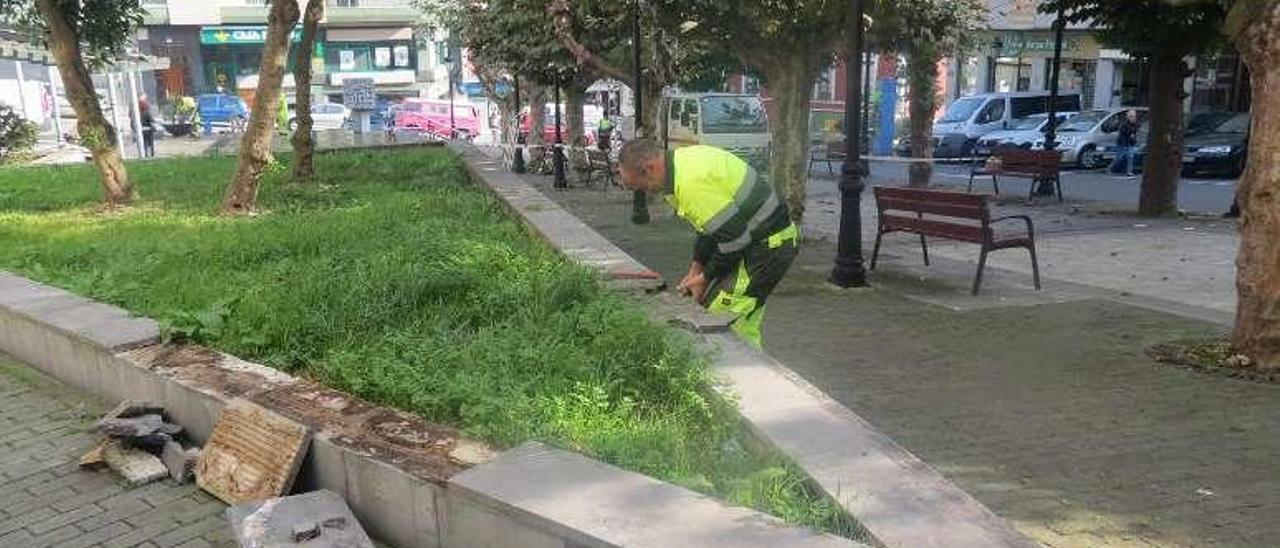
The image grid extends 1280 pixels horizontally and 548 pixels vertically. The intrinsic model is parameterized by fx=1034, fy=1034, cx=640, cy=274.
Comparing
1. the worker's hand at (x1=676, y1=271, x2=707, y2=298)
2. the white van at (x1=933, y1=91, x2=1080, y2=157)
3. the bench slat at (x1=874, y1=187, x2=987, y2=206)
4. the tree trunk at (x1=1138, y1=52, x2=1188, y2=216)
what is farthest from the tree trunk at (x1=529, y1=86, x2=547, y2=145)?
the worker's hand at (x1=676, y1=271, x2=707, y2=298)

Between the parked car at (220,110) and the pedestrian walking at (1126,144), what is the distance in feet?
110

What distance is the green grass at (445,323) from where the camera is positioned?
3555mm

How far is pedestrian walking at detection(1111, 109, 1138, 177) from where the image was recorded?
22.6 m

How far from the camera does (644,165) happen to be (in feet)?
15.8

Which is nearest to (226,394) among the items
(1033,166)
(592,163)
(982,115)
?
(1033,166)

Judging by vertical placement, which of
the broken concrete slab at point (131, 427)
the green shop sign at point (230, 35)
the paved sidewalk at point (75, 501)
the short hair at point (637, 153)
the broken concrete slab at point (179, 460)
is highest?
the green shop sign at point (230, 35)

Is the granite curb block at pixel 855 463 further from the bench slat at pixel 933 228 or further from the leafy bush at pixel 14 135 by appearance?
the leafy bush at pixel 14 135

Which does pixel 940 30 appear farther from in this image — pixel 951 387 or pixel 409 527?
pixel 409 527

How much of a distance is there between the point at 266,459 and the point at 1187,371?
486 cm

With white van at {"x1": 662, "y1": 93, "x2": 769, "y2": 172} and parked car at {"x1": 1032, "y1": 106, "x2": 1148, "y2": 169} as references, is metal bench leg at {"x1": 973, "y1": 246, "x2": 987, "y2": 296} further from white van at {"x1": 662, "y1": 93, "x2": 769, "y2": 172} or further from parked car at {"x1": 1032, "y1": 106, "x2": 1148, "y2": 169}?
parked car at {"x1": 1032, "y1": 106, "x2": 1148, "y2": 169}

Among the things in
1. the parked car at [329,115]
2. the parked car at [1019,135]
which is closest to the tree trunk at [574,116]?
the parked car at [1019,135]

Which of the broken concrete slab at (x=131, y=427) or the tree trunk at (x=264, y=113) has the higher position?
the tree trunk at (x=264, y=113)

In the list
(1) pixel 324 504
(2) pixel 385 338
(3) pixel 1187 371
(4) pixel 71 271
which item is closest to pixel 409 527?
(1) pixel 324 504

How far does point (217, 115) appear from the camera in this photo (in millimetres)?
43844
